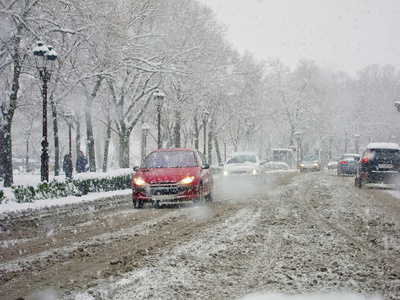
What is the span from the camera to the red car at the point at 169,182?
12.0 metres

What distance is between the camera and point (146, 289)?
460 centimetres

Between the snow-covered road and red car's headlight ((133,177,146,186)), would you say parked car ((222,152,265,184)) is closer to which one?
red car's headlight ((133,177,146,186))

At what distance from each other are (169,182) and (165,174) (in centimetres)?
34

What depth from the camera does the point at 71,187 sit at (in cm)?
1659

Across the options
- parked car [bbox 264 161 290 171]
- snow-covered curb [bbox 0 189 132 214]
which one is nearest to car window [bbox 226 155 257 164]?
snow-covered curb [bbox 0 189 132 214]

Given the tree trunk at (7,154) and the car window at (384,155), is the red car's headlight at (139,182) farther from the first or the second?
the car window at (384,155)

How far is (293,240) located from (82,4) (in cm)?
A: 1359

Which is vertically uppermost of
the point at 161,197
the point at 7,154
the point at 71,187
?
the point at 7,154

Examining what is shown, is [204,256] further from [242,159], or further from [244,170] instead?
[242,159]

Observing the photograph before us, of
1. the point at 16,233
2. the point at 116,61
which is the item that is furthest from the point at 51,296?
the point at 116,61

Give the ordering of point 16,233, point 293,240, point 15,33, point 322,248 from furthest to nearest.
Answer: point 15,33 → point 16,233 → point 293,240 → point 322,248

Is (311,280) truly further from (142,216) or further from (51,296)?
(142,216)

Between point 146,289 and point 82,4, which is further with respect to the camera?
point 82,4

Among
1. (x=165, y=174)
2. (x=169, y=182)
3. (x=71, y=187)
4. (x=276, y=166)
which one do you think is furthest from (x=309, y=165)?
(x=169, y=182)
